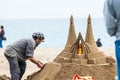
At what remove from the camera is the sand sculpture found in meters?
9.52

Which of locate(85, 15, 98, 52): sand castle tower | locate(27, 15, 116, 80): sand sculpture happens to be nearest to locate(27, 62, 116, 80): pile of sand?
locate(27, 15, 116, 80): sand sculpture

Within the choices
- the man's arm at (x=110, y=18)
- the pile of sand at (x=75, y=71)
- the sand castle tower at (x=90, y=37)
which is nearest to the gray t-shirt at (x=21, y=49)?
the pile of sand at (x=75, y=71)

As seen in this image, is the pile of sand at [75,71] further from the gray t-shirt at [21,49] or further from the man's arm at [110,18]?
the man's arm at [110,18]

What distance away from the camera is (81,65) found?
9.49 meters

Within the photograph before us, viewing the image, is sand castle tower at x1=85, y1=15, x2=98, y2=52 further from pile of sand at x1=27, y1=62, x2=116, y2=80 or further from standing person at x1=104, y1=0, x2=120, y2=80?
standing person at x1=104, y1=0, x2=120, y2=80

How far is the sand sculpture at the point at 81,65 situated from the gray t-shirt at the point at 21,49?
70 cm

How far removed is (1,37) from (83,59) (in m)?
12.9

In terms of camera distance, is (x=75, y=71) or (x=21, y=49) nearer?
(x=21, y=49)

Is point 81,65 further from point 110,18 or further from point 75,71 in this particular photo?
point 110,18

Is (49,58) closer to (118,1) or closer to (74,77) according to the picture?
(74,77)

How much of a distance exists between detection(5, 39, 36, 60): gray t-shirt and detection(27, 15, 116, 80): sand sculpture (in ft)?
2.31

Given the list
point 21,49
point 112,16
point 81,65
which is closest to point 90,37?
point 81,65

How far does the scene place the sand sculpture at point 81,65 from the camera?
9523 mm

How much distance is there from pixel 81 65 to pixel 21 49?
45.5 inches
